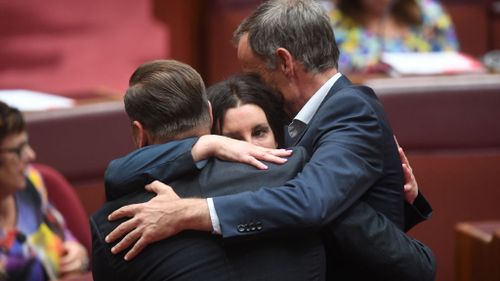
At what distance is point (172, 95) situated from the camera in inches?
44.8

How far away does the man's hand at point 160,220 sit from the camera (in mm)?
1104

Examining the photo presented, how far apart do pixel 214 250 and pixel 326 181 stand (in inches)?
5.8

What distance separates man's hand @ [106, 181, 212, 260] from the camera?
3.62ft

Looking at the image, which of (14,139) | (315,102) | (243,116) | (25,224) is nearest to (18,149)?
(14,139)

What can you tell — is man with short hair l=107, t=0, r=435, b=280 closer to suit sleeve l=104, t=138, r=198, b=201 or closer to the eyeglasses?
suit sleeve l=104, t=138, r=198, b=201

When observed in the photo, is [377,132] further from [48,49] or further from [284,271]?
[48,49]

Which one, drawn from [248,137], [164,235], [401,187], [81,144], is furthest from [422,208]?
[81,144]

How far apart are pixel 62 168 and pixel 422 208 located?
3.24ft

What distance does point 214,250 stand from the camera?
1111 millimetres

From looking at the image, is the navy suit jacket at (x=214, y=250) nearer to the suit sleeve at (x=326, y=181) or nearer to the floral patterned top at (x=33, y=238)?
the suit sleeve at (x=326, y=181)

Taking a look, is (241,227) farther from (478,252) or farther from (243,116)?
(478,252)

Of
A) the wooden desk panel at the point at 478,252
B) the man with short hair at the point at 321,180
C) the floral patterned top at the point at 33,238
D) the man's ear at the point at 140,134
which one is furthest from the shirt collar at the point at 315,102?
the floral patterned top at the point at 33,238

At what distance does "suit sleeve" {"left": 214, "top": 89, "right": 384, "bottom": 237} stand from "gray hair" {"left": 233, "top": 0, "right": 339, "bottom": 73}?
0.08 metres

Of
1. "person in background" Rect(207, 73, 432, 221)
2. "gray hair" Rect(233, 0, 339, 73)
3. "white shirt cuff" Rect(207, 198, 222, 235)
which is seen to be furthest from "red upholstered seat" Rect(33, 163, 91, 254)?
"white shirt cuff" Rect(207, 198, 222, 235)
